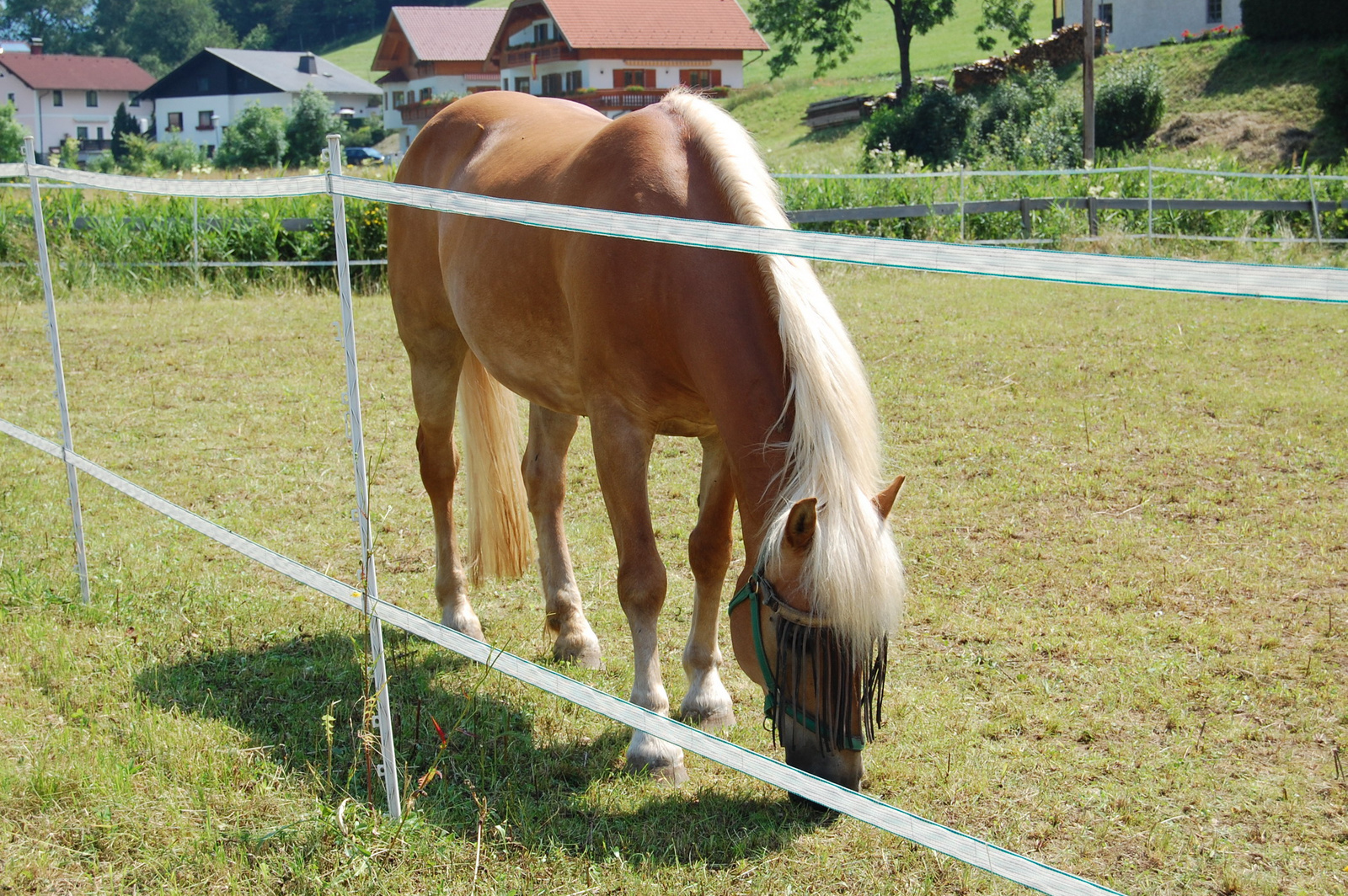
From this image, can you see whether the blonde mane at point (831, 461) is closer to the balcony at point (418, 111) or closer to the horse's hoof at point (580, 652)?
the horse's hoof at point (580, 652)

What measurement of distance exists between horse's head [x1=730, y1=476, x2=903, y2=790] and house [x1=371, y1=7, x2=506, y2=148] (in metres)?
66.0

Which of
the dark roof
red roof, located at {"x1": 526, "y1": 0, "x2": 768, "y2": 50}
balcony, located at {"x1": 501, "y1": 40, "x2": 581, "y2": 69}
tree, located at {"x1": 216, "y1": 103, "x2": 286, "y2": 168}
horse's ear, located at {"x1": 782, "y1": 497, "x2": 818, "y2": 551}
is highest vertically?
the dark roof

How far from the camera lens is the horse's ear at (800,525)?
7.35ft

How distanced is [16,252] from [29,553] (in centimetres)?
1012

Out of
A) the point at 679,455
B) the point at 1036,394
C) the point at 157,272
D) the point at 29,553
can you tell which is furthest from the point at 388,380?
the point at 157,272

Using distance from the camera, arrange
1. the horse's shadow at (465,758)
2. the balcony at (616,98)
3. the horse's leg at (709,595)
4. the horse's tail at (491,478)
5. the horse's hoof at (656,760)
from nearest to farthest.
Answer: the horse's shadow at (465,758)
the horse's hoof at (656,760)
the horse's leg at (709,595)
the horse's tail at (491,478)
the balcony at (616,98)

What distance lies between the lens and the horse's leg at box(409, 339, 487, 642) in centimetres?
434

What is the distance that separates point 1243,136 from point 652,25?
34.7m

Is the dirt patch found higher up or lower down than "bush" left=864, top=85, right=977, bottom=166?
lower down

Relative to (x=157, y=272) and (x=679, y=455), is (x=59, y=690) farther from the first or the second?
(x=157, y=272)

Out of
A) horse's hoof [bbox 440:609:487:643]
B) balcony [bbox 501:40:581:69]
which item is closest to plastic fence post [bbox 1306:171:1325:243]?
horse's hoof [bbox 440:609:487:643]

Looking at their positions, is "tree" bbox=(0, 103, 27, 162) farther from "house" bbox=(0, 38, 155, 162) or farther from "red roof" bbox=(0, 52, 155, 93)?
"red roof" bbox=(0, 52, 155, 93)

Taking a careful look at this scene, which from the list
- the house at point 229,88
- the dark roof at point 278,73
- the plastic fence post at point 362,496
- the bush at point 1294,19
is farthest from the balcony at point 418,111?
the plastic fence post at point 362,496

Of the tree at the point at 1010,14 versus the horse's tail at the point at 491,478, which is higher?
the tree at the point at 1010,14
